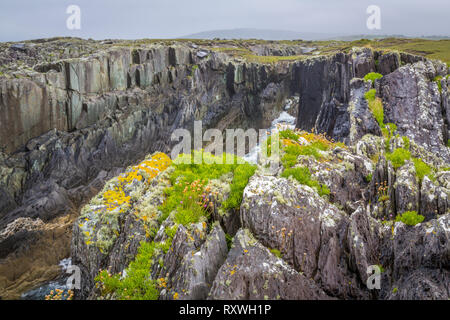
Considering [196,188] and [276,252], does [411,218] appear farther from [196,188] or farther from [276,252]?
[196,188]

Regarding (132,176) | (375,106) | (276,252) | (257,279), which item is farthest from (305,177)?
(375,106)

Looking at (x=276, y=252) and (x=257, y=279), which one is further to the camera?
(x=276, y=252)

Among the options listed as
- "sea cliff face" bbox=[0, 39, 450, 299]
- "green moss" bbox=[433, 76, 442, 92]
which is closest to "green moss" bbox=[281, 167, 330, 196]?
"sea cliff face" bbox=[0, 39, 450, 299]

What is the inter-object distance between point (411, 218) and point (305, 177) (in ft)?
9.68

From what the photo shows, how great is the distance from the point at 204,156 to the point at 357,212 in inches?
212

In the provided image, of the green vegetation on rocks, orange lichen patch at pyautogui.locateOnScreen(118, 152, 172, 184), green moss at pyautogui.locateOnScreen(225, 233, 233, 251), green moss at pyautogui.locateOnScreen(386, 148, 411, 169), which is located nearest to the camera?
the green vegetation on rocks

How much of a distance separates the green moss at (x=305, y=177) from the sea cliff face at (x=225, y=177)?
26cm

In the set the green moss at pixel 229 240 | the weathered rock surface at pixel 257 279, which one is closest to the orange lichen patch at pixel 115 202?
the green moss at pixel 229 240

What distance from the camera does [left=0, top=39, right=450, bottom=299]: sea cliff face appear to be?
6.55 meters

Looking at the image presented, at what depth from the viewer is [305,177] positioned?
341 inches

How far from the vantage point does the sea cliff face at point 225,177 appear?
258 inches

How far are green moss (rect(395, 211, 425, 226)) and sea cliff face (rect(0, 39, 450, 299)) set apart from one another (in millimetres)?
232

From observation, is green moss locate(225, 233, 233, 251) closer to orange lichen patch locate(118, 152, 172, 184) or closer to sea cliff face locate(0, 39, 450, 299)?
sea cliff face locate(0, 39, 450, 299)

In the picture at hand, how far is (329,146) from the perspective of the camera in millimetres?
11172
